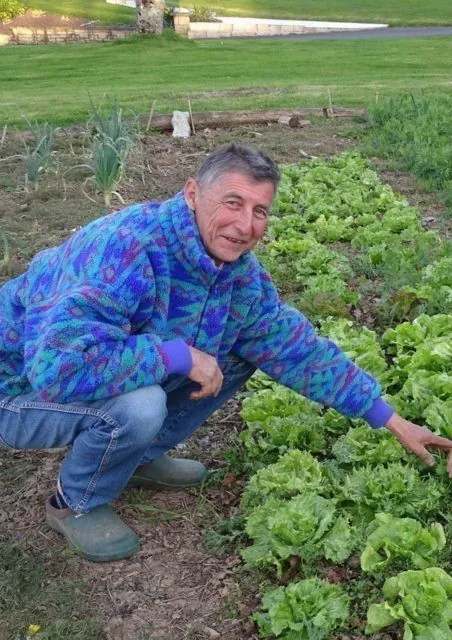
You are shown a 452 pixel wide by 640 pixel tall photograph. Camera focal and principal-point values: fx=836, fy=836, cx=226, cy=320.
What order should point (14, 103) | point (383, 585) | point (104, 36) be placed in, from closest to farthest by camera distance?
point (383, 585) → point (14, 103) → point (104, 36)

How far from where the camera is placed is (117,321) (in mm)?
2641

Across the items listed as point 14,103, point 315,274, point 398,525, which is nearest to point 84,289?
point 398,525

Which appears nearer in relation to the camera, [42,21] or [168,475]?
[168,475]

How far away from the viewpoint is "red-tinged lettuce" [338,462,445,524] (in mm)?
3021

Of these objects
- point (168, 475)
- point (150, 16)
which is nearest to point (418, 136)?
point (168, 475)

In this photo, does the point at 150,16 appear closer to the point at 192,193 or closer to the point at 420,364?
the point at 420,364

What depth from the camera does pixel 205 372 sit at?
276cm

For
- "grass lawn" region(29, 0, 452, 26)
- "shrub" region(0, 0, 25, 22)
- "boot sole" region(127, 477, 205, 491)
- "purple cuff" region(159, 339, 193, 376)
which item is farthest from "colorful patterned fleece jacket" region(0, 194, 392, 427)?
"grass lawn" region(29, 0, 452, 26)

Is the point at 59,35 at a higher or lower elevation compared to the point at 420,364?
lower

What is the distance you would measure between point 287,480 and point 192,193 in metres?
1.16

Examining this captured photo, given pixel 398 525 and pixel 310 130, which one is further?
pixel 310 130

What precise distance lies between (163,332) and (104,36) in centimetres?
2222

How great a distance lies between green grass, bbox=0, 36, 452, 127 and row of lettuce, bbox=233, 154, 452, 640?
237 inches

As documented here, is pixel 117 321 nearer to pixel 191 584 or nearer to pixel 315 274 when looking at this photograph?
pixel 191 584
